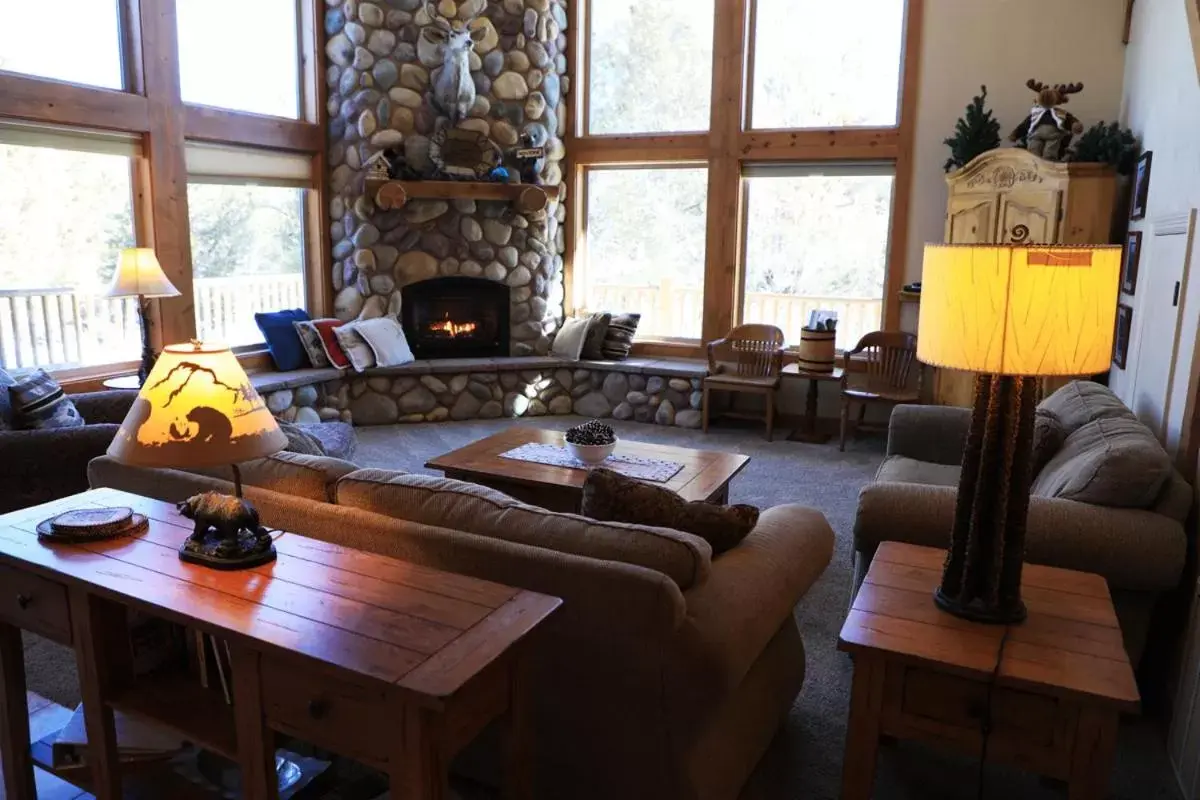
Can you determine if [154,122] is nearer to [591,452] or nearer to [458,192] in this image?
[458,192]

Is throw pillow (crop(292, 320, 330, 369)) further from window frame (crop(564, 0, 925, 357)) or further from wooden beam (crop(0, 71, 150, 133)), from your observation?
window frame (crop(564, 0, 925, 357))

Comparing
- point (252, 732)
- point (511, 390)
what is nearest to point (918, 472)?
point (252, 732)

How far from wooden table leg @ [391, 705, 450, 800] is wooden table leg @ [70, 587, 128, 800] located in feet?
2.67

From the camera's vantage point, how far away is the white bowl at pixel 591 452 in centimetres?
379

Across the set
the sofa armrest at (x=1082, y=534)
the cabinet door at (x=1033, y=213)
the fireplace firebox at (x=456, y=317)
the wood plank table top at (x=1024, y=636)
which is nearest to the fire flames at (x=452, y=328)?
the fireplace firebox at (x=456, y=317)

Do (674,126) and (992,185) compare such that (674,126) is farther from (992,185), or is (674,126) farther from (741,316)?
(992,185)

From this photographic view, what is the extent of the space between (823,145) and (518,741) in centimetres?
545

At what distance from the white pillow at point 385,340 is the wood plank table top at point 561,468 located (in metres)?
2.20

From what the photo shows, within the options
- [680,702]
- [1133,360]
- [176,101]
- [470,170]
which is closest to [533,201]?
[470,170]

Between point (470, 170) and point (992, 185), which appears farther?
point (470, 170)

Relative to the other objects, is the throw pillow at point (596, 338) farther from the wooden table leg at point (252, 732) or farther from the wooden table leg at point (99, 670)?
the wooden table leg at point (252, 732)

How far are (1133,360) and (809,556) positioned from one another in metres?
2.43

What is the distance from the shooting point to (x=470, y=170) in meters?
6.33

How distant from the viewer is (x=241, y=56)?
5742 millimetres
